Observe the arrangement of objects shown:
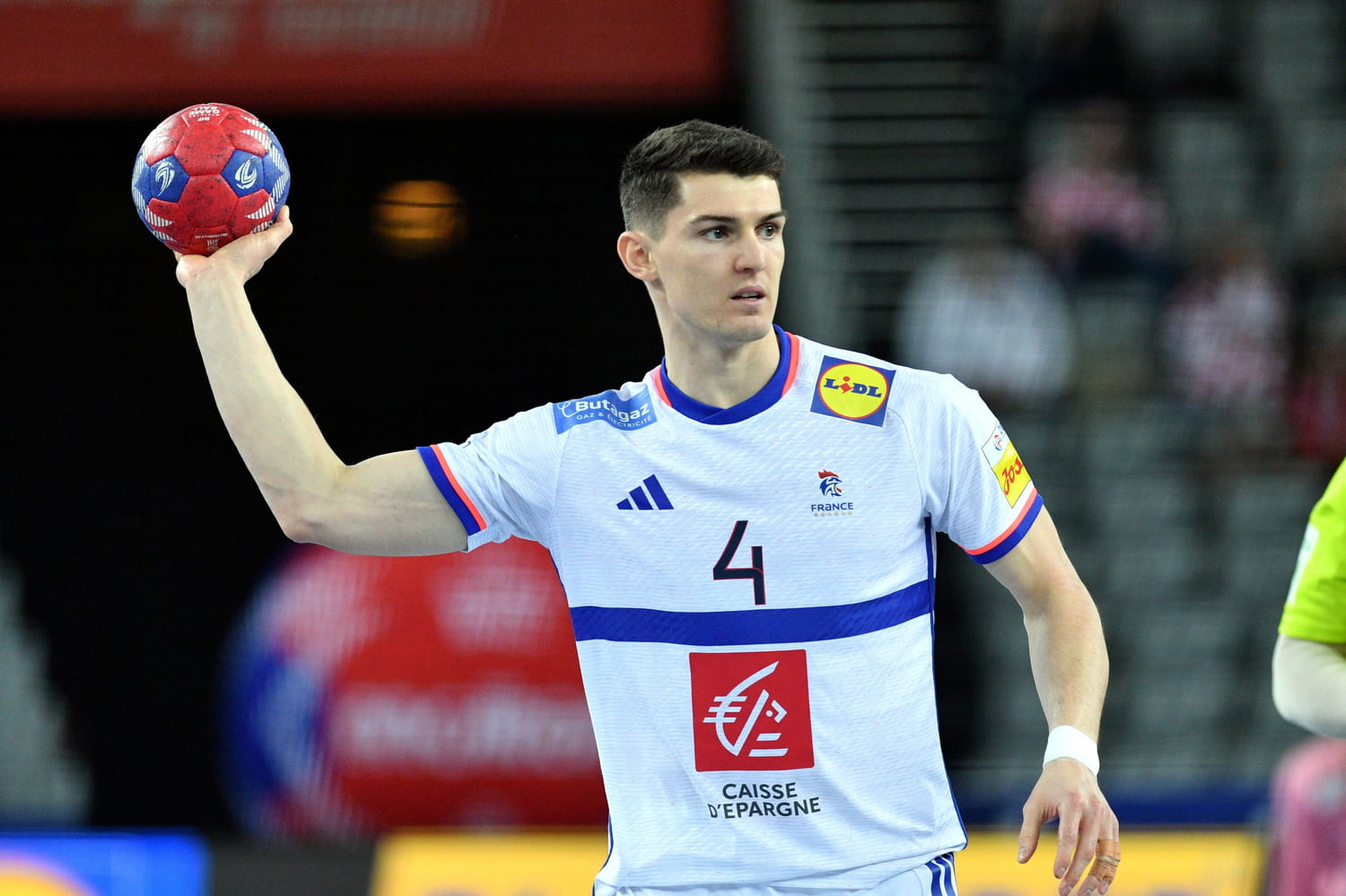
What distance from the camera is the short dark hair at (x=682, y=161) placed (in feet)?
12.8

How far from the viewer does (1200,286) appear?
9656 mm

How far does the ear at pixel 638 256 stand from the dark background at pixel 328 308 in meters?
6.64

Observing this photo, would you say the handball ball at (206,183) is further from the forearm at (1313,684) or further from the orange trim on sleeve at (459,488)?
the forearm at (1313,684)

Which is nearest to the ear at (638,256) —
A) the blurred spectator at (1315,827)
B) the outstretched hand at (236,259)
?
the outstretched hand at (236,259)

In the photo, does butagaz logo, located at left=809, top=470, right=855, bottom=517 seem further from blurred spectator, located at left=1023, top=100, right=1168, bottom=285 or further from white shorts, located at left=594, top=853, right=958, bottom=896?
blurred spectator, located at left=1023, top=100, right=1168, bottom=285

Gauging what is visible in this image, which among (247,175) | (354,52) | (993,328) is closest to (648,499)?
(247,175)

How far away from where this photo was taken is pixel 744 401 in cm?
390

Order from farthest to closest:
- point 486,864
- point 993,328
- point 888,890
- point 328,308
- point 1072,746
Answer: point 328,308, point 993,328, point 486,864, point 888,890, point 1072,746

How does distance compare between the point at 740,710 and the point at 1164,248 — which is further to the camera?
the point at 1164,248

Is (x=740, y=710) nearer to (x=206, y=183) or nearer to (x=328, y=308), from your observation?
(x=206, y=183)

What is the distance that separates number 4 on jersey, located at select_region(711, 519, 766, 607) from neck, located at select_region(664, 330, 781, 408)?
31 centimetres

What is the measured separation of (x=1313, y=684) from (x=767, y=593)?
1.15m

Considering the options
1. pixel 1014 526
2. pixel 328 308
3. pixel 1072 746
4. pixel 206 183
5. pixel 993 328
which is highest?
pixel 328 308

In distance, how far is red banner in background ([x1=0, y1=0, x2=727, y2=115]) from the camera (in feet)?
31.9
